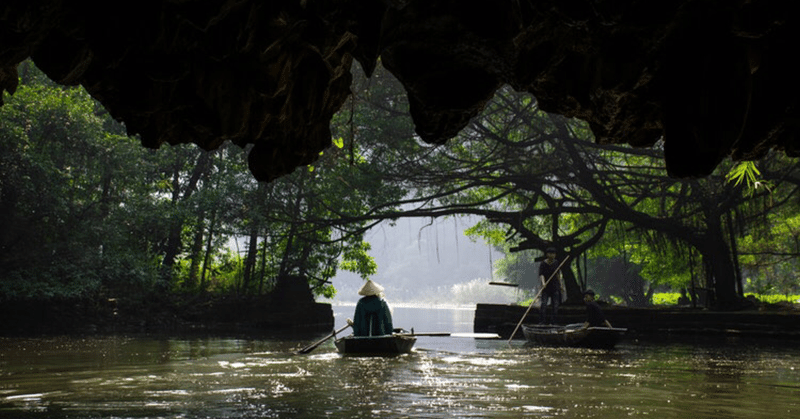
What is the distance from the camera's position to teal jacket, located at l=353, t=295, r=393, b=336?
51.0 ft

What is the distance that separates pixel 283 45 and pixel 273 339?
19.0 metres

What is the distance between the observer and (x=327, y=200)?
29672 millimetres

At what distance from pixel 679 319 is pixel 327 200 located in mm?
13837

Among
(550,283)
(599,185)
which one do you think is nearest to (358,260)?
(550,283)

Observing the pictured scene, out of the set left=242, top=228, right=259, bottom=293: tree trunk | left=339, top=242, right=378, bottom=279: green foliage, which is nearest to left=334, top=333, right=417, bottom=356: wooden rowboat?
left=242, top=228, right=259, bottom=293: tree trunk

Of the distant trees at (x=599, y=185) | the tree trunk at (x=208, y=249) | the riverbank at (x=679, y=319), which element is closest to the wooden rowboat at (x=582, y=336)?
the distant trees at (x=599, y=185)

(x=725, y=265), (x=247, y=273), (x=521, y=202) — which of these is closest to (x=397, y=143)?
(x=521, y=202)

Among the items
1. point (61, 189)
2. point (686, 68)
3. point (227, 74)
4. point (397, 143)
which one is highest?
point (397, 143)

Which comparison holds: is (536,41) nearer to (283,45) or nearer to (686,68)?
(686,68)

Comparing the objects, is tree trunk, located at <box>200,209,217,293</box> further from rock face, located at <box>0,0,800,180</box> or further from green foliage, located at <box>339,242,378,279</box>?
rock face, located at <box>0,0,800,180</box>

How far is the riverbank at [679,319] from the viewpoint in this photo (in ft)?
70.9

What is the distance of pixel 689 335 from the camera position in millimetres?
23609

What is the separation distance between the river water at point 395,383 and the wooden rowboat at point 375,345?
1.27 ft

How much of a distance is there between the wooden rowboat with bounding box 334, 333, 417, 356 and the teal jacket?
32cm
